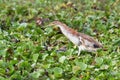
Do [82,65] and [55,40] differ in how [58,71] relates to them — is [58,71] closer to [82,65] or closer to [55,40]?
[82,65]

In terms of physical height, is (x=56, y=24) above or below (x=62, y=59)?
above

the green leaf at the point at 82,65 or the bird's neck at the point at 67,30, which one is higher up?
the bird's neck at the point at 67,30

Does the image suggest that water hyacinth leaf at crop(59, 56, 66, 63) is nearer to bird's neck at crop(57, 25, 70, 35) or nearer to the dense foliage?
the dense foliage

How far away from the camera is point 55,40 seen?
633cm

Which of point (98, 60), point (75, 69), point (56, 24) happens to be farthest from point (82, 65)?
point (56, 24)

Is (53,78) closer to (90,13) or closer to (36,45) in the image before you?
(36,45)

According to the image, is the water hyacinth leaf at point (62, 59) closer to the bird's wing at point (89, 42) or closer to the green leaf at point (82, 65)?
the green leaf at point (82, 65)

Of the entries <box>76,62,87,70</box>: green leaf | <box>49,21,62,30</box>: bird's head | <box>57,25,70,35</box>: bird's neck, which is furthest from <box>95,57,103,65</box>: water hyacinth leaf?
<box>49,21,62,30</box>: bird's head

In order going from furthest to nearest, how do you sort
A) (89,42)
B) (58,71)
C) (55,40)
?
(55,40) < (89,42) < (58,71)

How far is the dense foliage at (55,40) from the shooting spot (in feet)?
16.9

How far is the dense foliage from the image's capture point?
516cm

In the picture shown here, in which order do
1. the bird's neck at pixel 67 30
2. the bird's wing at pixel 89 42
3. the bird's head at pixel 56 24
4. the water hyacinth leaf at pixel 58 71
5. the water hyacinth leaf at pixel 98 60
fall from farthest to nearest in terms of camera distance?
the bird's head at pixel 56 24 → the bird's neck at pixel 67 30 → the bird's wing at pixel 89 42 → the water hyacinth leaf at pixel 98 60 → the water hyacinth leaf at pixel 58 71

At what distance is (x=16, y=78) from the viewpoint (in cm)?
501

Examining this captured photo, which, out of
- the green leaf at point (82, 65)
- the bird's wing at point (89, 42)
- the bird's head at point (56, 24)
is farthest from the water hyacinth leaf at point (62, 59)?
the bird's head at point (56, 24)
